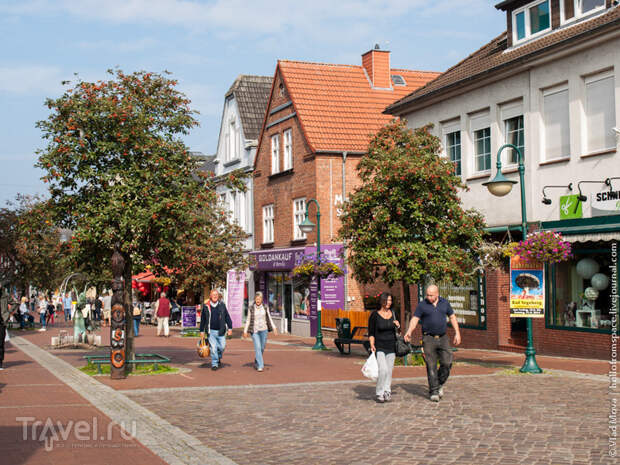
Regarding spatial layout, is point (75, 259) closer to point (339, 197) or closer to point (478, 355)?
point (478, 355)

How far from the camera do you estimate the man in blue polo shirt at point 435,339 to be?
1155 cm

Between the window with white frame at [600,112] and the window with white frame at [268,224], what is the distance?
1956 centimetres

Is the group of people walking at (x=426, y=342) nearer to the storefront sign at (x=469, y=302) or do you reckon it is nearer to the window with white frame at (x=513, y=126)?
the window with white frame at (x=513, y=126)

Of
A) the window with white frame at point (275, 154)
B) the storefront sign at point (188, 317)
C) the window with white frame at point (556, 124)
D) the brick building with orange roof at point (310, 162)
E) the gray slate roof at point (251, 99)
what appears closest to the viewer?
the window with white frame at point (556, 124)

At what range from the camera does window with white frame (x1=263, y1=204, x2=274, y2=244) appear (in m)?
35.9

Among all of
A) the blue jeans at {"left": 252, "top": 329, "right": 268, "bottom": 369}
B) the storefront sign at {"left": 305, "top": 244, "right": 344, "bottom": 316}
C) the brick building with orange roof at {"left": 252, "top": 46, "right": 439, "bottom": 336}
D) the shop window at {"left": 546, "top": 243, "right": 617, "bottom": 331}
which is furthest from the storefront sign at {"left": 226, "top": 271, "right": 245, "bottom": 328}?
the shop window at {"left": 546, "top": 243, "right": 617, "bottom": 331}

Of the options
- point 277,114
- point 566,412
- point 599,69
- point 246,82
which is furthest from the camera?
point 246,82

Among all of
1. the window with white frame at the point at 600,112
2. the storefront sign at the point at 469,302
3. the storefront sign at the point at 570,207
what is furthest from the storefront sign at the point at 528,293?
the storefront sign at the point at 469,302

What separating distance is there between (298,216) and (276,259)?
2.43 m

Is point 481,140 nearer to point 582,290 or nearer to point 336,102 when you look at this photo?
point 582,290

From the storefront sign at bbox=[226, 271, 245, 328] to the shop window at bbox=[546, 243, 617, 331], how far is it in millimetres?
15993

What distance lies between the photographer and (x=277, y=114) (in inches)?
1390

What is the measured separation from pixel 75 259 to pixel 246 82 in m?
26.6

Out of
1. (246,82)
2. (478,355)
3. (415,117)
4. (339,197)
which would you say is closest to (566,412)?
(478,355)
